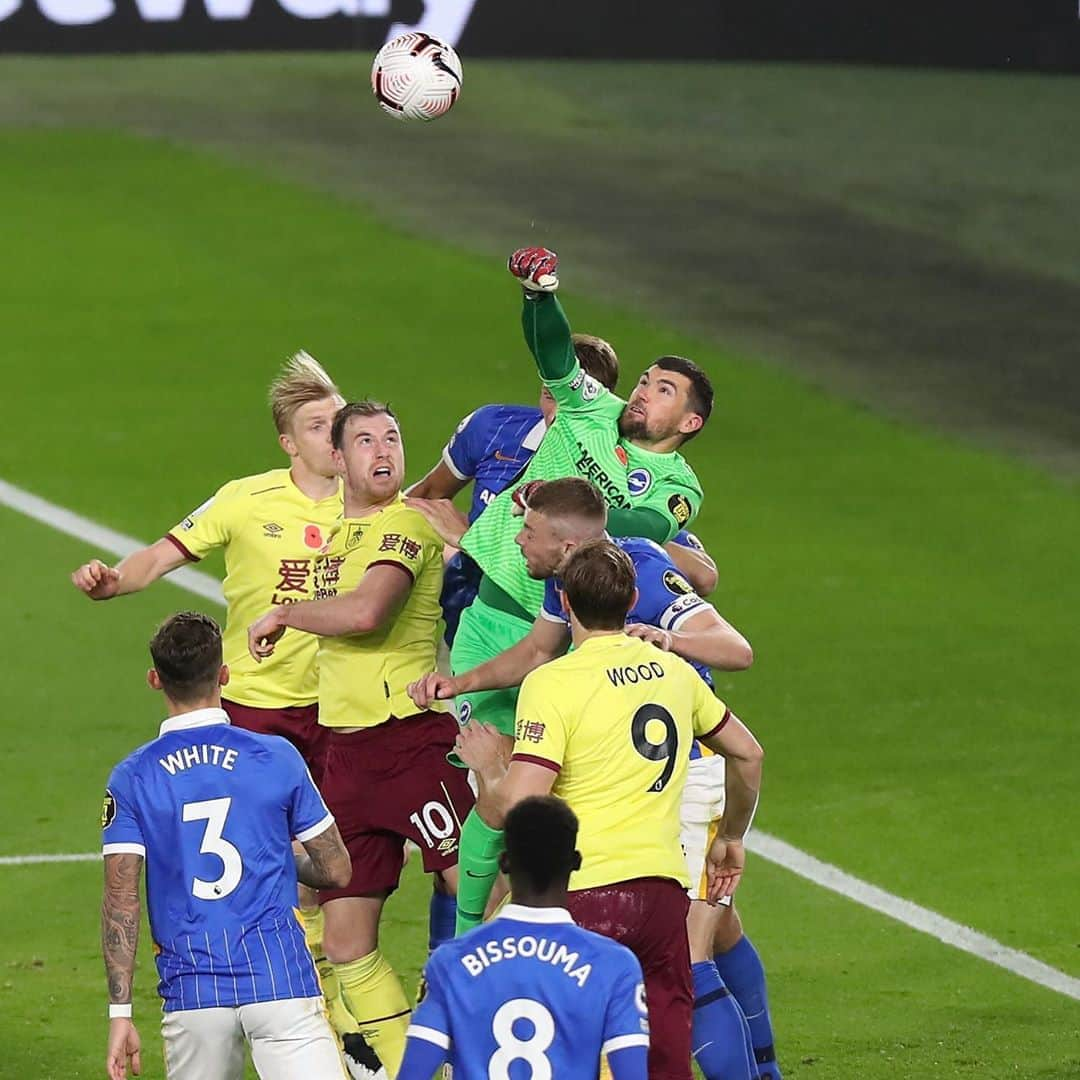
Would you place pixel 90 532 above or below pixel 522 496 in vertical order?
above

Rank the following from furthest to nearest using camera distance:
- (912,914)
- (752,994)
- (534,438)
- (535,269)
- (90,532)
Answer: (90,532), (912,914), (534,438), (752,994), (535,269)

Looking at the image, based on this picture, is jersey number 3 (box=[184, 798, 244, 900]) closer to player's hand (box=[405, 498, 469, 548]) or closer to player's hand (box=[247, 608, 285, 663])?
player's hand (box=[247, 608, 285, 663])

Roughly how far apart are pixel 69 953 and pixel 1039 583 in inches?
362

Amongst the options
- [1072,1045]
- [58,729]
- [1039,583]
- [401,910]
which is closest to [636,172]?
[1039,583]

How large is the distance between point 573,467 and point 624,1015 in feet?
10.0

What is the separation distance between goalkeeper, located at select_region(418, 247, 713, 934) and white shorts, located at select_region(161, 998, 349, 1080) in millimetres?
1355

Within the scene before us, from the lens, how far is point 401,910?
399 inches

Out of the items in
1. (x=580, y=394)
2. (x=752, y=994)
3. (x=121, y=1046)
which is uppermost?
(x=580, y=394)

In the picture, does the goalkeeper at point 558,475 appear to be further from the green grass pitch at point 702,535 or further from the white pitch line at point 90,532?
the white pitch line at point 90,532

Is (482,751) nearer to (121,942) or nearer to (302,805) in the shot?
(302,805)

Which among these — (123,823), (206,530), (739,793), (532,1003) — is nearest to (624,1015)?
(532,1003)

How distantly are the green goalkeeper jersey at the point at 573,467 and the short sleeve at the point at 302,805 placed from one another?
5.30 feet

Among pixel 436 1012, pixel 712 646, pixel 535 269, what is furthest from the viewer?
pixel 535 269

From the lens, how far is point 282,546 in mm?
9078
